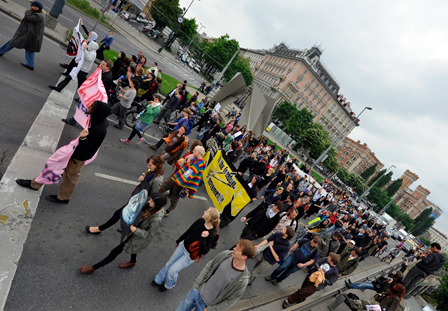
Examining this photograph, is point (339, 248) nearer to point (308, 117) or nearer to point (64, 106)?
point (64, 106)

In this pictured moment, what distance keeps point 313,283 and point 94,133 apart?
5.68 meters

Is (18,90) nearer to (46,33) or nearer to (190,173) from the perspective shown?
(190,173)

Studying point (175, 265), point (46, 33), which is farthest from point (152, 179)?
point (46, 33)

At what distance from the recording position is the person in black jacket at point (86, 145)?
154 inches

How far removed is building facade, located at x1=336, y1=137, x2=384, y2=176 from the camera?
10319 centimetres

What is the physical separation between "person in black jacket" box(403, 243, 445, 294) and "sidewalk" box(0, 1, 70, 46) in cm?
1893

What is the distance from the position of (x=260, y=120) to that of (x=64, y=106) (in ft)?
52.4

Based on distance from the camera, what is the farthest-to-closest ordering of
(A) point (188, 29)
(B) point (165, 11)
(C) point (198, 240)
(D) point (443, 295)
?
(A) point (188, 29)
(B) point (165, 11)
(D) point (443, 295)
(C) point (198, 240)

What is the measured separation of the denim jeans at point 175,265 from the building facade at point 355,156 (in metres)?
113

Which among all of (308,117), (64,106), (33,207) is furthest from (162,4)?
(33,207)

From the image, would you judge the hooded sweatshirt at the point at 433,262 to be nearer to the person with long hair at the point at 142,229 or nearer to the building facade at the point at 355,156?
the person with long hair at the point at 142,229

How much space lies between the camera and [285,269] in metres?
6.22

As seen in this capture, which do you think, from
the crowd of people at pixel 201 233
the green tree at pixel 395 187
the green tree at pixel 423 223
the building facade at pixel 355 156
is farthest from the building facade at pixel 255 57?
the crowd of people at pixel 201 233

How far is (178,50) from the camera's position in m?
47.3
